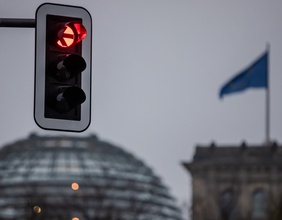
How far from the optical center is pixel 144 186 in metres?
170

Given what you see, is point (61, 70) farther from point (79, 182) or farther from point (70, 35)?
point (79, 182)

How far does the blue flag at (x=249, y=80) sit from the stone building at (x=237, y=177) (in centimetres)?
2048

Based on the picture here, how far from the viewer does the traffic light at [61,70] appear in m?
21.6

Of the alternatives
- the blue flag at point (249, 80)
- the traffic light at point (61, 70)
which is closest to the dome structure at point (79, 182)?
the blue flag at point (249, 80)

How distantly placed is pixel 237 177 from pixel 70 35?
431ft

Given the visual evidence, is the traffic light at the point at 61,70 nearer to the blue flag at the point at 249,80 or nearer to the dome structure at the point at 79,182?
the dome structure at the point at 79,182

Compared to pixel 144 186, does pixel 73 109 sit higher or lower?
lower

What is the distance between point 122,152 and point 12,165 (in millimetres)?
23870

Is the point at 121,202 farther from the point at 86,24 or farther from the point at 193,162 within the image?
the point at 86,24

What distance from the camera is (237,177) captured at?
153 meters

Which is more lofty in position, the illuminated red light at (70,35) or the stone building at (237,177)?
the stone building at (237,177)

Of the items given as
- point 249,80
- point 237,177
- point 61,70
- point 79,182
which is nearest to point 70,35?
point 61,70

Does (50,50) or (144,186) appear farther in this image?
(144,186)

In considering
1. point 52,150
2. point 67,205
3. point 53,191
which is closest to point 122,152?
point 52,150
